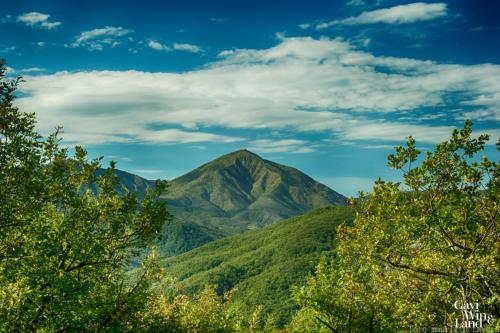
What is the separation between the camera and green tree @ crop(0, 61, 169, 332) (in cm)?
1955

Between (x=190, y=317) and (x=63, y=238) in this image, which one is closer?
(x=63, y=238)

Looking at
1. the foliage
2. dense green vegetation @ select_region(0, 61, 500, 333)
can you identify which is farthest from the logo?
the foliage

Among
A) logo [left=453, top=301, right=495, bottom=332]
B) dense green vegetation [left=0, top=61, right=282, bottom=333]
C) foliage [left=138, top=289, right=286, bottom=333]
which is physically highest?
dense green vegetation [left=0, top=61, right=282, bottom=333]

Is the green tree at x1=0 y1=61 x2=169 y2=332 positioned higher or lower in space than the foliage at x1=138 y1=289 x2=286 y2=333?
higher

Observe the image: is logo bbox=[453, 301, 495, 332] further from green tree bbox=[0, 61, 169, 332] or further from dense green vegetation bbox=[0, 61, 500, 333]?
green tree bbox=[0, 61, 169, 332]

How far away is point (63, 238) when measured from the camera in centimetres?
2145

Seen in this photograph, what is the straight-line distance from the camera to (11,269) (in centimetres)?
2005

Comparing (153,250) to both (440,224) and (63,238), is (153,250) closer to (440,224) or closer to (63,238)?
(63,238)

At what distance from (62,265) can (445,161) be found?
720 inches

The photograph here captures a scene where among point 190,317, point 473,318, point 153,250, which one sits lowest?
point 190,317

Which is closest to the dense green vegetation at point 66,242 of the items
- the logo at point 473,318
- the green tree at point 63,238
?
the green tree at point 63,238

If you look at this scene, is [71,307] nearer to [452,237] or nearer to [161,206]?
[161,206]

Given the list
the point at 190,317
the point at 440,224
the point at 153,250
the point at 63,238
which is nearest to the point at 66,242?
the point at 63,238

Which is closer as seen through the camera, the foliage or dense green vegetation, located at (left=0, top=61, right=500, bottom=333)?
dense green vegetation, located at (left=0, top=61, right=500, bottom=333)
